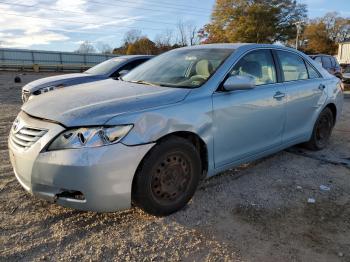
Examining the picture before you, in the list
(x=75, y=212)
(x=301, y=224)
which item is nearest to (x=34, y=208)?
(x=75, y=212)

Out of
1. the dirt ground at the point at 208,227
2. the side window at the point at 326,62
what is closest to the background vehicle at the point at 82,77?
the dirt ground at the point at 208,227

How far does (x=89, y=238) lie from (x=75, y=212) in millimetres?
492

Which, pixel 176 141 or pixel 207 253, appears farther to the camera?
pixel 176 141

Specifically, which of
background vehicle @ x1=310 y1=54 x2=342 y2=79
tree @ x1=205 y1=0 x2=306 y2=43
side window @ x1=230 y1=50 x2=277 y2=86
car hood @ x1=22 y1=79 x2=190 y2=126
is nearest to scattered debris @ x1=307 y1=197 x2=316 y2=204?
side window @ x1=230 y1=50 x2=277 y2=86

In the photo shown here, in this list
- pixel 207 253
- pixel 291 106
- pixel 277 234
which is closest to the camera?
pixel 207 253

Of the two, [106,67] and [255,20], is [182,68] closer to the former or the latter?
[106,67]

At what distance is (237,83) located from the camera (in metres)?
3.64

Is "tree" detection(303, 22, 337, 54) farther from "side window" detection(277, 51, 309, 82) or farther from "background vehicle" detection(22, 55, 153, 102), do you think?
"side window" detection(277, 51, 309, 82)

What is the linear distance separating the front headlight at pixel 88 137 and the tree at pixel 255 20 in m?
46.9

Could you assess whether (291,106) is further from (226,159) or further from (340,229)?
(340,229)

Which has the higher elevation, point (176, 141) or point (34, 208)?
point (176, 141)

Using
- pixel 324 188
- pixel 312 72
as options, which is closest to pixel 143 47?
pixel 312 72

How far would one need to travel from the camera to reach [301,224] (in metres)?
3.27

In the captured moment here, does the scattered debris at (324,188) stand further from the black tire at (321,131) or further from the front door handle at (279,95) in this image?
the black tire at (321,131)
